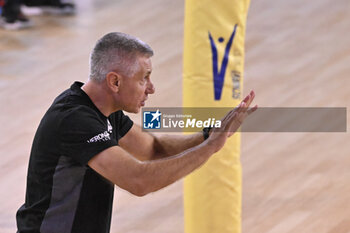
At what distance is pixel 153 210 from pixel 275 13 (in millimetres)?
4540

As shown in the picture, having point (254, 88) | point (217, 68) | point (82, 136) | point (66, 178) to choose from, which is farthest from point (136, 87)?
point (254, 88)

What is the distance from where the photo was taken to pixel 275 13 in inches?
348

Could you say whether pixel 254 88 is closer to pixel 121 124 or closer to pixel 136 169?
pixel 121 124

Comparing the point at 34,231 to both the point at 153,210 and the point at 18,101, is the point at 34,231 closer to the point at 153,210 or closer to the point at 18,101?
the point at 153,210

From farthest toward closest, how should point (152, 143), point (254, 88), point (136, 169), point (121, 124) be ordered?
1. point (254, 88)
2. point (152, 143)
3. point (121, 124)
4. point (136, 169)

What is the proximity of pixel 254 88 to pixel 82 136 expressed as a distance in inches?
174

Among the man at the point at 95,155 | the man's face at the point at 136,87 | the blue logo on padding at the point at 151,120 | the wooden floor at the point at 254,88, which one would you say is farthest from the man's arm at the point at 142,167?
the wooden floor at the point at 254,88

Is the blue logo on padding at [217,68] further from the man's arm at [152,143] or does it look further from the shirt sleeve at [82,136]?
the shirt sleeve at [82,136]

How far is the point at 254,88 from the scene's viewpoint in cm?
689

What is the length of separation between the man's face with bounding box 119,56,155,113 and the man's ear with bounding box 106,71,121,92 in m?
0.02

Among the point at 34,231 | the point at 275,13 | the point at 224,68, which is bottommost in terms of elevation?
the point at 34,231

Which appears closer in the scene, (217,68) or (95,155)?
(95,155)

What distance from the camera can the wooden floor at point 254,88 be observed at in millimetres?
4953

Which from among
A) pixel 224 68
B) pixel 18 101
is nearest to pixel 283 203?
pixel 224 68
